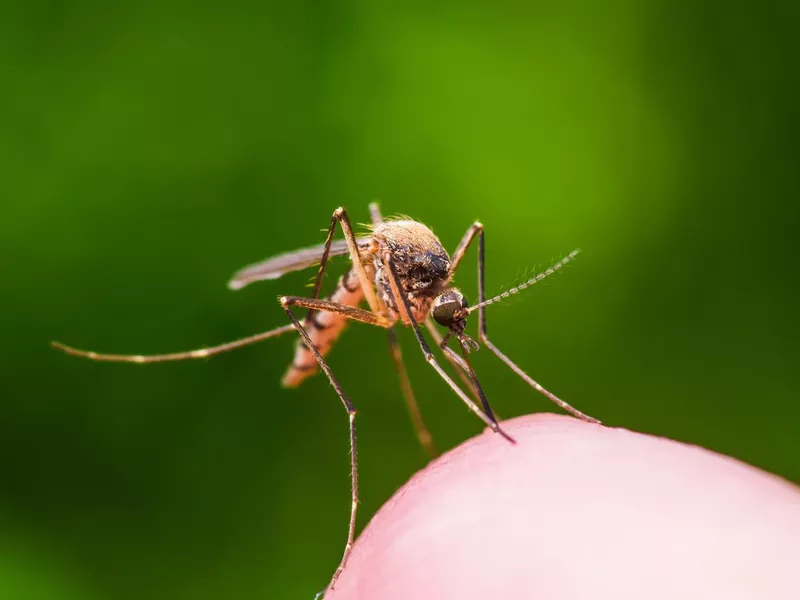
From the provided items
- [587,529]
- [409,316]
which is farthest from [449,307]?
[587,529]

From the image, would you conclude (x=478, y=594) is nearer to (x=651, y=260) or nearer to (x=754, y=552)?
(x=754, y=552)

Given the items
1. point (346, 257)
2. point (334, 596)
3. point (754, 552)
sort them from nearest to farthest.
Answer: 1. point (754, 552)
2. point (334, 596)
3. point (346, 257)

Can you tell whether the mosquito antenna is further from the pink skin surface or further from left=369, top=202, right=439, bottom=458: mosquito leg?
the pink skin surface

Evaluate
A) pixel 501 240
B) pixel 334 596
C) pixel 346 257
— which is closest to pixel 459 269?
pixel 501 240

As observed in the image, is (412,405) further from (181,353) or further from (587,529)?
(587,529)

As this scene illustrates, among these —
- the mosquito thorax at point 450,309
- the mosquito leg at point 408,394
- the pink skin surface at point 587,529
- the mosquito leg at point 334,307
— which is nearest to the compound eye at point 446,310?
the mosquito thorax at point 450,309

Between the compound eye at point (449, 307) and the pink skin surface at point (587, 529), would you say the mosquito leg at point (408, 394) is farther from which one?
the pink skin surface at point (587, 529)

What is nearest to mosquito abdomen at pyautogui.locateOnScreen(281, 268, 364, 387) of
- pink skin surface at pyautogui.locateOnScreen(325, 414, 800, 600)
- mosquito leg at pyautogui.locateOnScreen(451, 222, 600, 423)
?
mosquito leg at pyautogui.locateOnScreen(451, 222, 600, 423)
